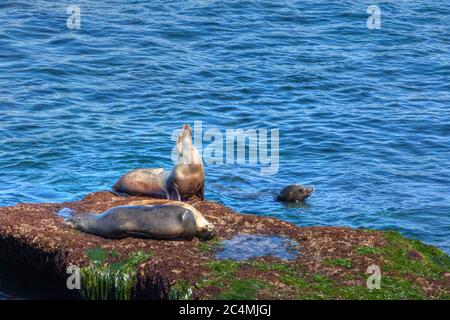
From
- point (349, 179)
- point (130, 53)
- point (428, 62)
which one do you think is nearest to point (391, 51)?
point (428, 62)

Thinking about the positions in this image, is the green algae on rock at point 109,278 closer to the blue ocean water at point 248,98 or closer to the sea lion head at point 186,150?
the sea lion head at point 186,150

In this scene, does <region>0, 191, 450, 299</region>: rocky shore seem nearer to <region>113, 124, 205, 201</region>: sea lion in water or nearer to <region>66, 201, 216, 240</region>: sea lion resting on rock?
<region>66, 201, 216, 240</region>: sea lion resting on rock

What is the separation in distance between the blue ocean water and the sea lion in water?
2.60m

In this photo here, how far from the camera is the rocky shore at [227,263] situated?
11.1 meters

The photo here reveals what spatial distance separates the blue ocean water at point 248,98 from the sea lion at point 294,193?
191 millimetres

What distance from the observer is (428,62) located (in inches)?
1101

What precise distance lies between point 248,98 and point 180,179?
10.1 meters

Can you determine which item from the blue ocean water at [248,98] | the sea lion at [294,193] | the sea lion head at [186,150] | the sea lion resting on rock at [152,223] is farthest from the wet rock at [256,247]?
the sea lion at [294,193]

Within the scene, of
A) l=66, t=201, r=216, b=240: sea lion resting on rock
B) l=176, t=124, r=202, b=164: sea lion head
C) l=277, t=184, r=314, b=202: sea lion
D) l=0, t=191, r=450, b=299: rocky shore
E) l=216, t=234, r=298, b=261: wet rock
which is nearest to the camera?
l=0, t=191, r=450, b=299: rocky shore

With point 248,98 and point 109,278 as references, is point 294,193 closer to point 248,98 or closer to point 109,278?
point 109,278

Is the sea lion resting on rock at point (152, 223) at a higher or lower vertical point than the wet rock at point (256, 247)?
higher

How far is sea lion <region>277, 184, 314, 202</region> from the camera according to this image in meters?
18.0

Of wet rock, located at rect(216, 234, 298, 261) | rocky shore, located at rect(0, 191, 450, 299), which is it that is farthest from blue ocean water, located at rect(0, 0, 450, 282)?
wet rock, located at rect(216, 234, 298, 261)

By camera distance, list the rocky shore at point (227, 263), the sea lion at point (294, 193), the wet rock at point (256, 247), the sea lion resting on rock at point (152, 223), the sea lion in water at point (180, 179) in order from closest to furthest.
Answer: the rocky shore at point (227, 263), the wet rock at point (256, 247), the sea lion resting on rock at point (152, 223), the sea lion in water at point (180, 179), the sea lion at point (294, 193)
